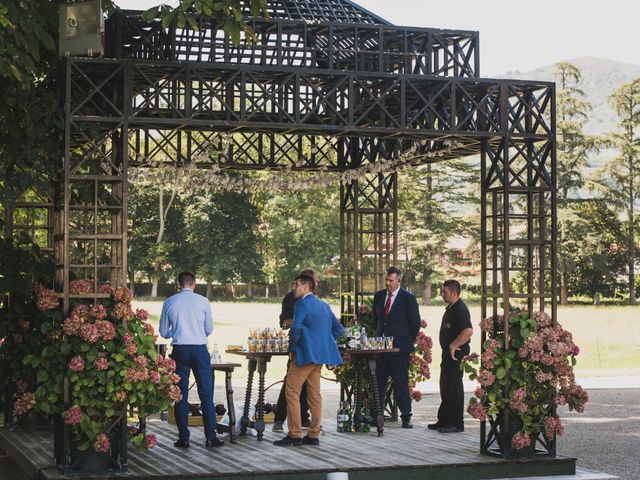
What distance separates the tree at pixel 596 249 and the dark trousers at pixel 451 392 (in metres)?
51.6

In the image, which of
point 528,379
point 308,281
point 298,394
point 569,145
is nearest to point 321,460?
point 298,394

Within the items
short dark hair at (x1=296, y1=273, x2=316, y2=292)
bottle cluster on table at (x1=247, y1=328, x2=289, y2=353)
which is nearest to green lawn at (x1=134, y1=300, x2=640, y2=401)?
bottle cluster on table at (x1=247, y1=328, x2=289, y2=353)

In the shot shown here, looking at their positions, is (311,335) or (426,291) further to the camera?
(426,291)

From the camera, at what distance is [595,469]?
13008mm

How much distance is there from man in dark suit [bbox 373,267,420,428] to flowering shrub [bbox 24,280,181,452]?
4009 millimetres

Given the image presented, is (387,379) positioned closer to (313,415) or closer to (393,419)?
(393,419)

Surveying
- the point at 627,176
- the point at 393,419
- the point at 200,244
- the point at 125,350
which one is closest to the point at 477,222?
the point at 627,176

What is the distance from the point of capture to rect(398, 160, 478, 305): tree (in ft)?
226

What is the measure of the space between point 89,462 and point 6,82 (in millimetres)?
4026

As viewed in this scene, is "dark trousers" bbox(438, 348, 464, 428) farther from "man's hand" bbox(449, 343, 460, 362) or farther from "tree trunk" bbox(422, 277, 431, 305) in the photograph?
"tree trunk" bbox(422, 277, 431, 305)

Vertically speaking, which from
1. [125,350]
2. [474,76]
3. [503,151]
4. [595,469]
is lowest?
[595,469]

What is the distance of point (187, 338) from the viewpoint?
1279cm

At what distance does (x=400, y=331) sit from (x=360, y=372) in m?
0.70

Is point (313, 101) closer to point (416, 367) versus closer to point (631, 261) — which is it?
point (416, 367)
